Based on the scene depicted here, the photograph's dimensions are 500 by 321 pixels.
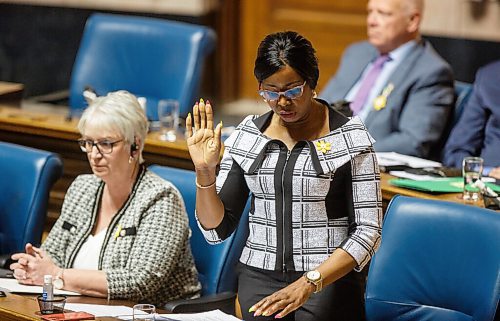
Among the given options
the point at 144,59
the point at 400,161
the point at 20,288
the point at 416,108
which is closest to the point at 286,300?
the point at 20,288

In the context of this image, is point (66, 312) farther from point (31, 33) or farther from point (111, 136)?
point (31, 33)

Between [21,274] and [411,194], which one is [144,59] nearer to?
[411,194]

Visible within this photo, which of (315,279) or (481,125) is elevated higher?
(481,125)

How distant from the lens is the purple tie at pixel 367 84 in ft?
17.8

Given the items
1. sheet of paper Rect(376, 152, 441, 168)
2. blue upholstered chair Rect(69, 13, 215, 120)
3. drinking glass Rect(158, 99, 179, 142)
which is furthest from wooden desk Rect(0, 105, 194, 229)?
sheet of paper Rect(376, 152, 441, 168)

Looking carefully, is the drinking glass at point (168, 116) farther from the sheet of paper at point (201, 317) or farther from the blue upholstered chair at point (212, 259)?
the sheet of paper at point (201, 317)

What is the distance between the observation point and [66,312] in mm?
3178

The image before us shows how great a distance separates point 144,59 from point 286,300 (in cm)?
283

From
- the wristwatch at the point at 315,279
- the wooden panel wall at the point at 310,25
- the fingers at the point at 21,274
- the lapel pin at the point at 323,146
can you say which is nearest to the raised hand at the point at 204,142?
the lapel pin at the point at 323,146

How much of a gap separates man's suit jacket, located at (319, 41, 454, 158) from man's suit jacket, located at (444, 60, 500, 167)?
0.11m

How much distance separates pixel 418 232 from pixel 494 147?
1.56 m

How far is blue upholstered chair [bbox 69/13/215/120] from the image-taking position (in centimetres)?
555

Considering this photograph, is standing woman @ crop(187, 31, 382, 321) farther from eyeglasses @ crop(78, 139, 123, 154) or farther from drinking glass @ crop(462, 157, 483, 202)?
drinking glass @ crop(462, 157, 483, 202)

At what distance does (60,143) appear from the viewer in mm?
5020
